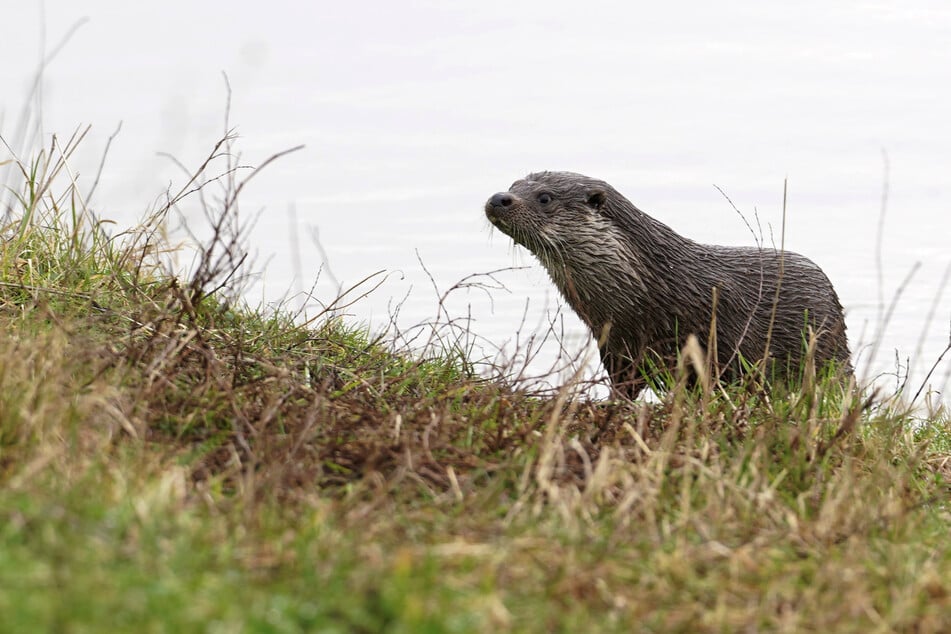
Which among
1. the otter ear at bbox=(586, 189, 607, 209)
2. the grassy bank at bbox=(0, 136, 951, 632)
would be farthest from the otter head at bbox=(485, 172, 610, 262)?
the grassy bank at bbox=(0, 136, 951, 632)

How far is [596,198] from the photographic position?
236 inches

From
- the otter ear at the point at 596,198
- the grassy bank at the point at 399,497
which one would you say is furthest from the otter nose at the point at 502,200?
the grassy bank at the point at 399,497

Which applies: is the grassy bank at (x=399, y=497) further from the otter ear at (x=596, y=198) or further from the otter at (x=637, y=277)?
the otter ear at (x=596, y=198)

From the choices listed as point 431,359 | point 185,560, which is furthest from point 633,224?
point 185,560

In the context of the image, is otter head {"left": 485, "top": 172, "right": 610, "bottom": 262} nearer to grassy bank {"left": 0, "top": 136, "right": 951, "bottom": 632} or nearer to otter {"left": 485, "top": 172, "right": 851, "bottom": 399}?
otter {"left": 485, "top": 172, "right": 851, "bottom": 399}

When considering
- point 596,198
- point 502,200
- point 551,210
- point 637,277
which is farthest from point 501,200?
point 637,277

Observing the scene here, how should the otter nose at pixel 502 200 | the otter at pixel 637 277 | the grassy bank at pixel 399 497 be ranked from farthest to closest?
the otter nose at pixel 502 200 < the otter at pixel 637 277 < the grassy bank at pixel 399 497

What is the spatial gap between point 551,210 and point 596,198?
0.22 m

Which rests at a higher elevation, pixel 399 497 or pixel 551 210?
pixel 551 210

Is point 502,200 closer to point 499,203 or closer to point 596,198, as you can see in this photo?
point 499,203

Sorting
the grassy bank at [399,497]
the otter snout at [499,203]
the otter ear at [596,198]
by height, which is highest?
the otter ear at [596,198]

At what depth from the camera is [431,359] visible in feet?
16.3

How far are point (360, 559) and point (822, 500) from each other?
5.51 feet

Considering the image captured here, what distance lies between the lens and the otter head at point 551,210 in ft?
19.6
